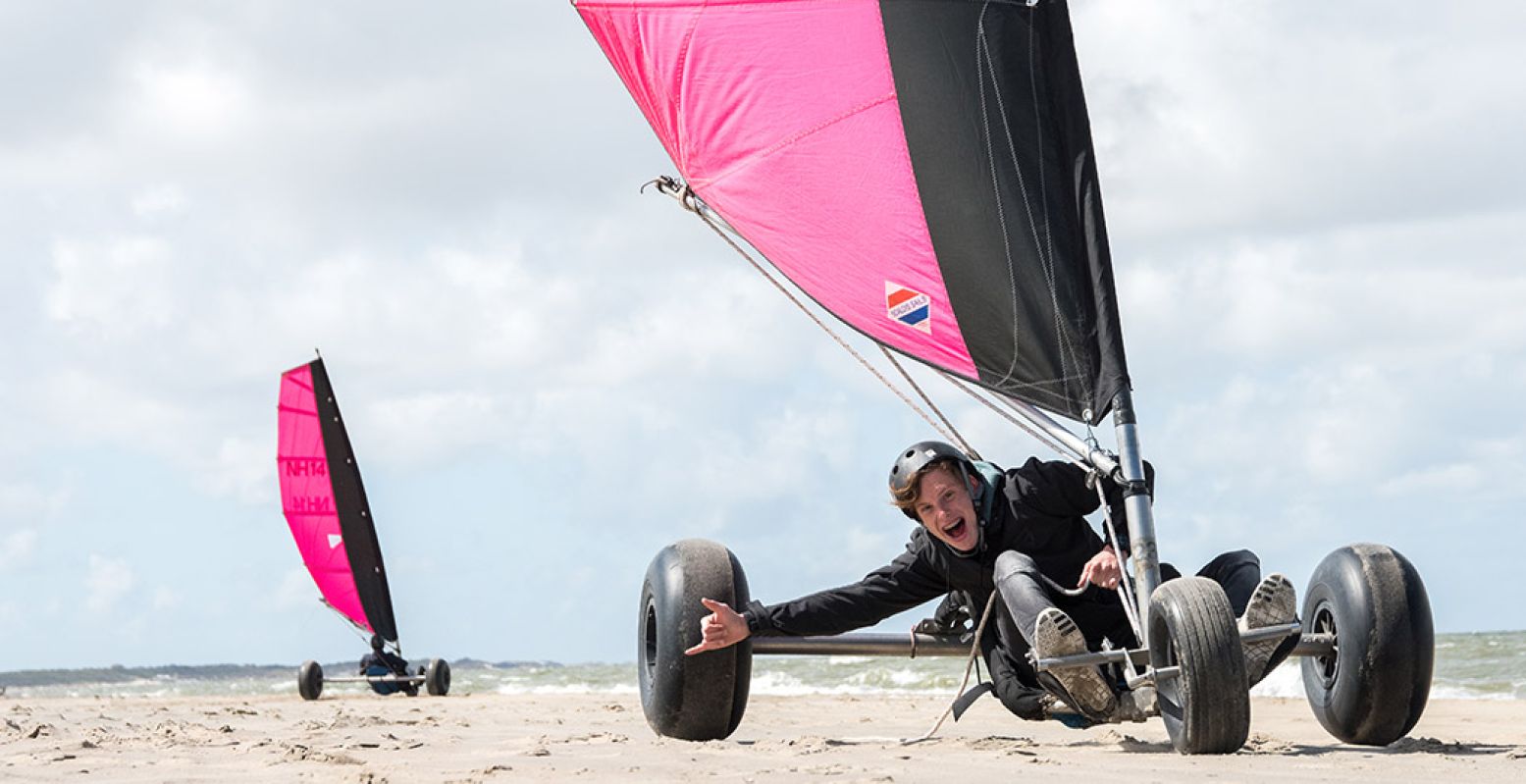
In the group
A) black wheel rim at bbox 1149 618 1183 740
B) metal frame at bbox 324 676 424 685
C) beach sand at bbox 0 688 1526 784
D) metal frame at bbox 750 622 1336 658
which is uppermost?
metal frame at bbox 324 676 424 685

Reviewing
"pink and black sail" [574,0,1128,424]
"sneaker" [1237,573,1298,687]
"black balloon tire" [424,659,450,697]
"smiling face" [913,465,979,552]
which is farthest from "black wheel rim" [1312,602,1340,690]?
"black balloon tire" [424,659,450,697]

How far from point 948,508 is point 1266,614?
109cm

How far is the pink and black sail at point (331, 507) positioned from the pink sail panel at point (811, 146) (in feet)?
54.5

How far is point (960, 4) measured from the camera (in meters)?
6.33

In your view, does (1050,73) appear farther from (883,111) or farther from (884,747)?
(884,747)

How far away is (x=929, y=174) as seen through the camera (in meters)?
6.46

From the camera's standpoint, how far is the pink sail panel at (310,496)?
23.4 metres

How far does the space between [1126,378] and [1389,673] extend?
1.34m

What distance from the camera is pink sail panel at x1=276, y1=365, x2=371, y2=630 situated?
2341 cm

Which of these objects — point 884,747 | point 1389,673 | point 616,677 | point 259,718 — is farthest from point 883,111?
point 616,677

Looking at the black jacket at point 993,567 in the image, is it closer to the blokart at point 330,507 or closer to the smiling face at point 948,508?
the smiling face at point 948,508

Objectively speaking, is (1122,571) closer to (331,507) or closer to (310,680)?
(310,680)

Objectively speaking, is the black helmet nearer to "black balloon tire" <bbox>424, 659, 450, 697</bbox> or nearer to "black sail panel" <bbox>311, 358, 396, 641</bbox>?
"black balloon tire" <bbox>424, 659, 450, 697</bbox>

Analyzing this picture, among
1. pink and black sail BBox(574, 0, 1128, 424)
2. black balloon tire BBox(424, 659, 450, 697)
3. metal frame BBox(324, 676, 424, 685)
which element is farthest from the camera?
black balloon tire BBox(424, 659, 450, 697)
